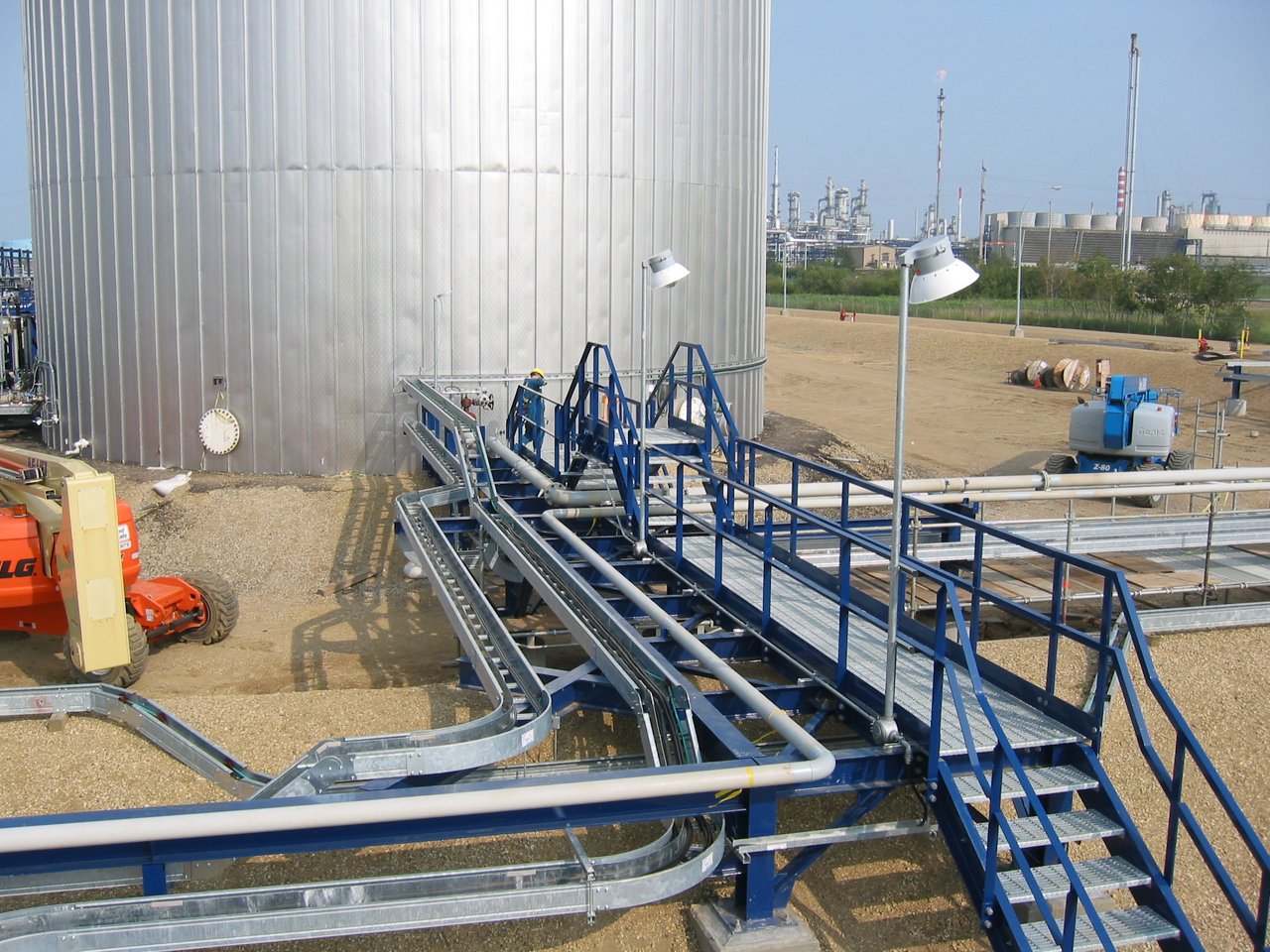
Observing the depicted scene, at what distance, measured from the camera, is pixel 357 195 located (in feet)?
56.1

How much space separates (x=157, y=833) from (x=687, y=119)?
50.9 feet

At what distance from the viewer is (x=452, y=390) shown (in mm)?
17453

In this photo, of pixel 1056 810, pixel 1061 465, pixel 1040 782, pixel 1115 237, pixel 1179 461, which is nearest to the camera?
pixel 1040 782

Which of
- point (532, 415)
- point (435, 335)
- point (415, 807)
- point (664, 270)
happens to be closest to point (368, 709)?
point (415, 807)

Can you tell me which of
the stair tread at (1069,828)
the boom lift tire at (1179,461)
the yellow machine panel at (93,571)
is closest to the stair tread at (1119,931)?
the stair tread at (1069,828)

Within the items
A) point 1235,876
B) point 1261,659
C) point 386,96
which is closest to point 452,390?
point 386,96

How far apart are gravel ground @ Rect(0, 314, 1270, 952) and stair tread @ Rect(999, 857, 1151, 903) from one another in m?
0.77

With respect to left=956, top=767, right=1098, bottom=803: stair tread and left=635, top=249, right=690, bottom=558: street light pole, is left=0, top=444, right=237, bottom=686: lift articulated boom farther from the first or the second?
left=956, top=767, right=1098, bottom=803: stair tread

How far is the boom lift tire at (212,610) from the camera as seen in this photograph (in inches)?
489

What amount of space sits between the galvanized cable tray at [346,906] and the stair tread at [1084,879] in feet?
5.40

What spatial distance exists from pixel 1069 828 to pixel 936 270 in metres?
2.95

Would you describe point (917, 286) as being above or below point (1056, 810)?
above

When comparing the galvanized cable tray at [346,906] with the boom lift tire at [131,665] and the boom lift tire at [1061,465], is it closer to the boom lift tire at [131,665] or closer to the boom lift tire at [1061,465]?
the boom lift tire at [131,665]

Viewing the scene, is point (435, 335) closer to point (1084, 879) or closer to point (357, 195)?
point (357, 195)
